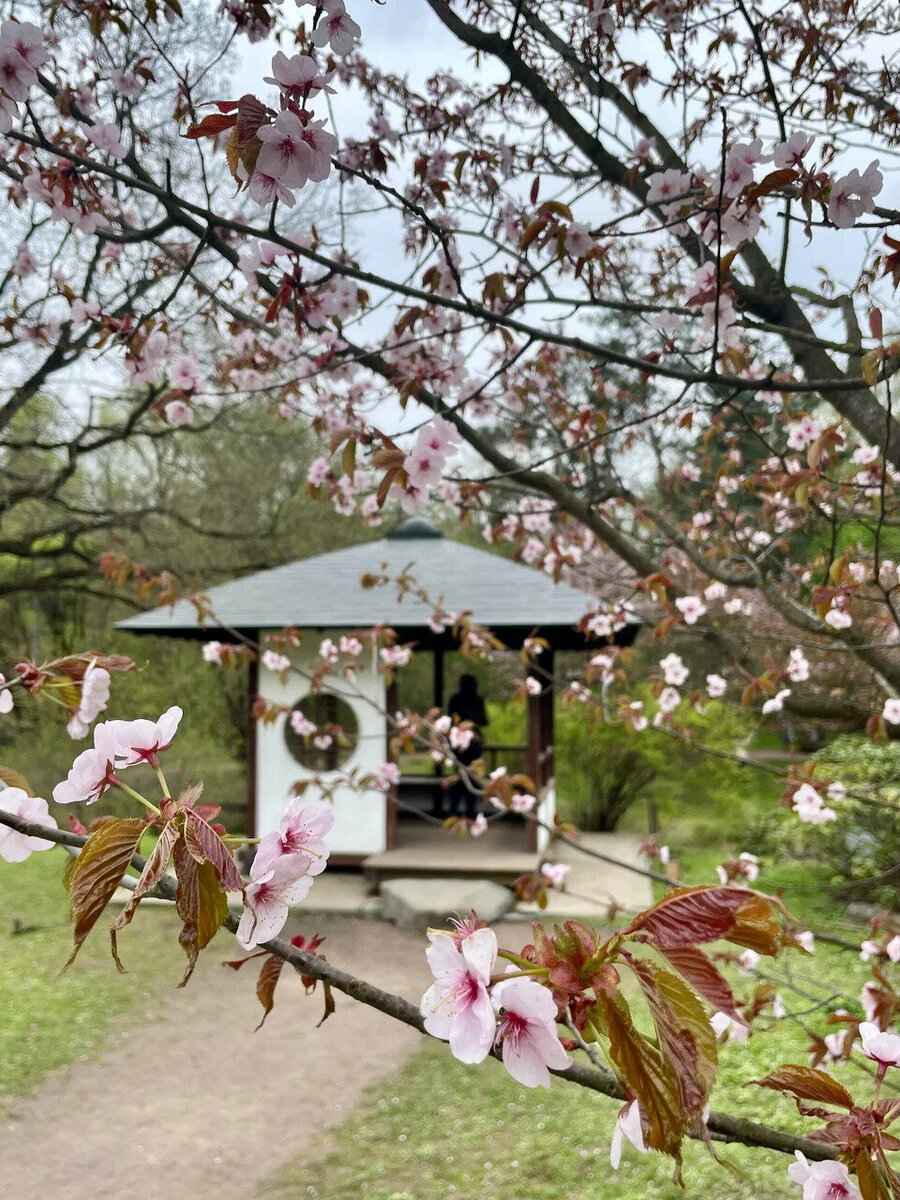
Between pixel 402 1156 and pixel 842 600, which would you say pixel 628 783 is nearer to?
pixel 402 1156

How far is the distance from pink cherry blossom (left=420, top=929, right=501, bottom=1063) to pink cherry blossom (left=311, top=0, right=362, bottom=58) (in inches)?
45.8

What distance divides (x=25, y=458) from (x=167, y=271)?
8417mm

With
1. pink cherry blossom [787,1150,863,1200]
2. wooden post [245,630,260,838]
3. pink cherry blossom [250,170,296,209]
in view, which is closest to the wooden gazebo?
wooden post [245,630,260,838]

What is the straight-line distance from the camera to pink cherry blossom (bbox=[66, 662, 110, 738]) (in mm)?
1172

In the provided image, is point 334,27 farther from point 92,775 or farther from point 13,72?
point 92,775

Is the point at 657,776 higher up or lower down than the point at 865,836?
lower down

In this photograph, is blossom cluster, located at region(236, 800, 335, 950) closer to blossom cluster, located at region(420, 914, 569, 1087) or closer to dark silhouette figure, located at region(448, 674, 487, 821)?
blossom cluster, located at region(420, 914, 569, 1087)

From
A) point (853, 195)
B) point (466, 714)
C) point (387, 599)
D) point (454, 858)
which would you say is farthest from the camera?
point (466, 714)

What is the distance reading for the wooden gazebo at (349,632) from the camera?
24.2 feet

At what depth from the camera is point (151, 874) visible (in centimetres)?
57

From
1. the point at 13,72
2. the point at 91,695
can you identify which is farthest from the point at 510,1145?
the point at 13,72

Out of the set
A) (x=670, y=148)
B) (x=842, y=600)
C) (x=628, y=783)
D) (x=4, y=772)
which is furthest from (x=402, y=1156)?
(x=628, y=783)

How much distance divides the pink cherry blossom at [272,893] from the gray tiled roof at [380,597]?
6262 millimetres

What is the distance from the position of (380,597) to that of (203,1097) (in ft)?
14.5
